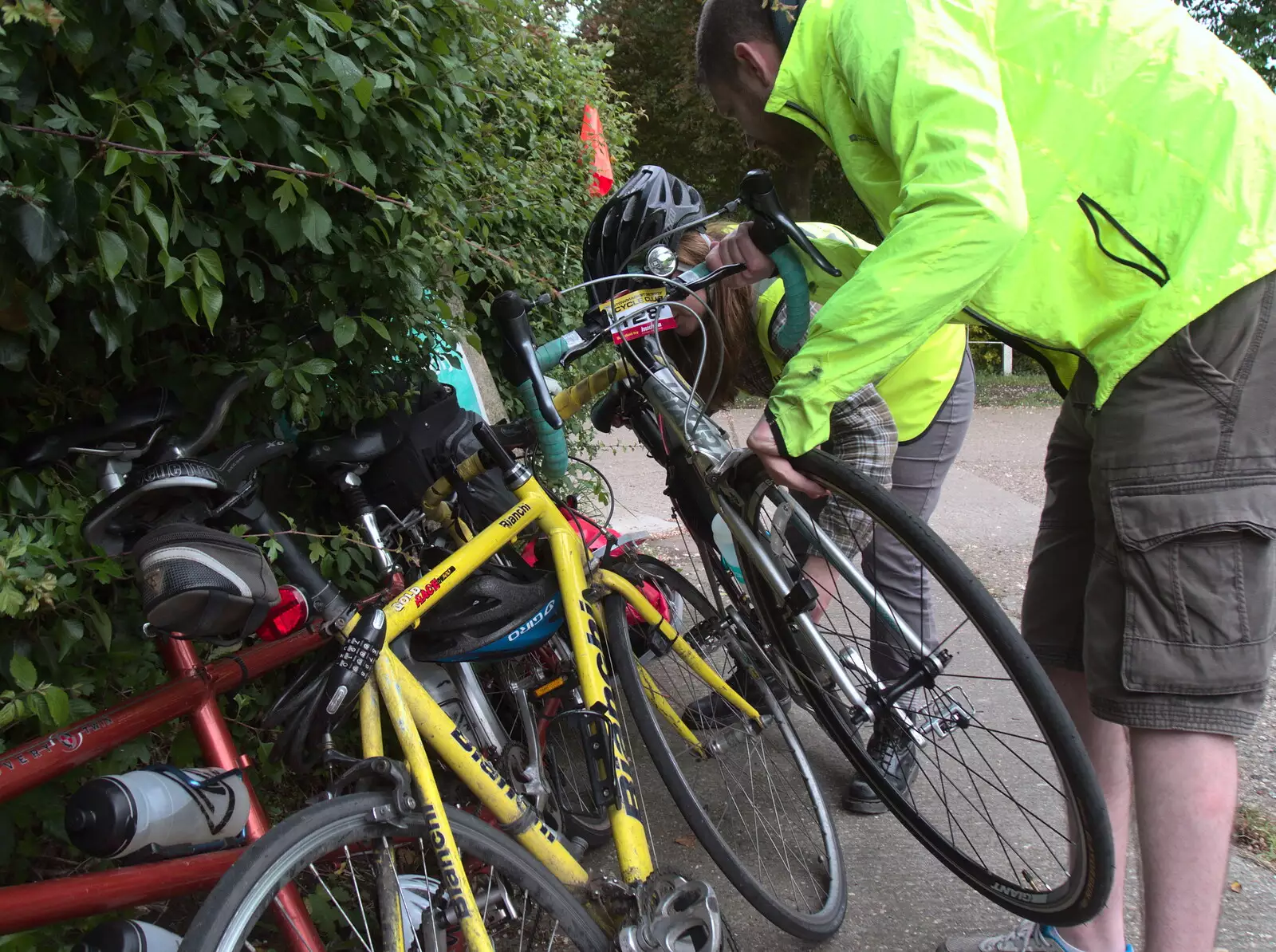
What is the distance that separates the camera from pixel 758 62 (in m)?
1.85

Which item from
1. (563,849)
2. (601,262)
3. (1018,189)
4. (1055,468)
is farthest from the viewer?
(601,262)

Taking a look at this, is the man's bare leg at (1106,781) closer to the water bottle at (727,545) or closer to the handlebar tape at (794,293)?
the water bottle at (727,545)

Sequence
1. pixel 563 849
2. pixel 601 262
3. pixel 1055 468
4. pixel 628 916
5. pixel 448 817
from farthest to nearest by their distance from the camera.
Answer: pixel 601 262 → pixel 1055 468 → pixel 563 849 → pixel 628 916 → pixel 448 817

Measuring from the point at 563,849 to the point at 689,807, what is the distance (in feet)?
1.15

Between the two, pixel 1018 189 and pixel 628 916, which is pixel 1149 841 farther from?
pixel 1018 189

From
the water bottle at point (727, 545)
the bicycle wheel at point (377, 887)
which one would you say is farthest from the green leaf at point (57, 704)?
the water bottle at point (727, 545)

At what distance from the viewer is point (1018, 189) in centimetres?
151

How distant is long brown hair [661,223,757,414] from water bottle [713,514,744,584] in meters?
0.31

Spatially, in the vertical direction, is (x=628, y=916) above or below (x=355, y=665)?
below

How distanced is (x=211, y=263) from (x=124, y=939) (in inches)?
44.6

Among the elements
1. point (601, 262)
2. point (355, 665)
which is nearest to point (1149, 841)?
point (355, 665)

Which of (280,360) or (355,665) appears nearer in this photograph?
(355,665)

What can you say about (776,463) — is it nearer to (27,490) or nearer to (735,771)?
(735,771)

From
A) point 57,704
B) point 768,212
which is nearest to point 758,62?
point 768,212
